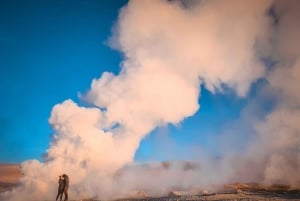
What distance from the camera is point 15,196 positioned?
2884 inches

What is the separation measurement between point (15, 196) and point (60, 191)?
37.0 metres

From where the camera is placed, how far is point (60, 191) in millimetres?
42000

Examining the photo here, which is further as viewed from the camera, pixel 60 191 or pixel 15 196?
pixel 15 196
